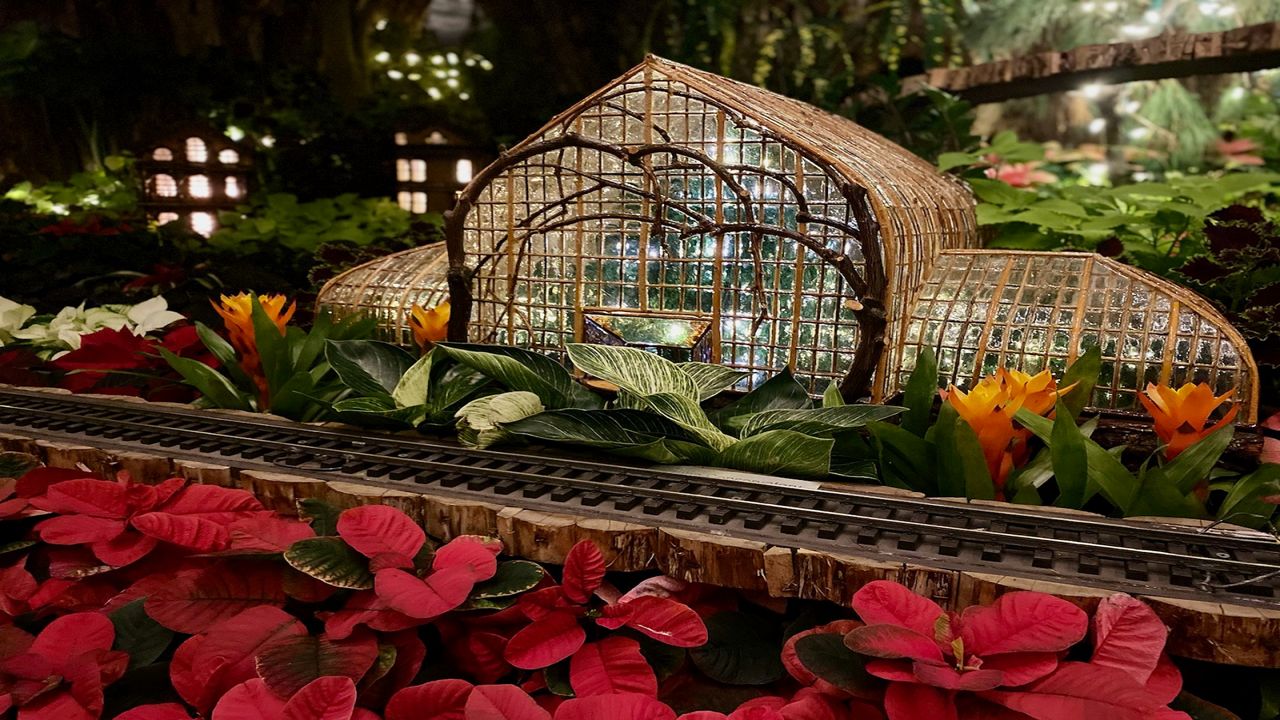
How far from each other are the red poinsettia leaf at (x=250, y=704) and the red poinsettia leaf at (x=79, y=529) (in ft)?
1.39

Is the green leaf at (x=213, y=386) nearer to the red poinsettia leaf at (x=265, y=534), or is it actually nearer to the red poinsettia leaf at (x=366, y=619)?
the red poinsettia leaf at (x=265, y=534)

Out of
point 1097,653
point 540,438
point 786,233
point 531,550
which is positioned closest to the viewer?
point 1097,653

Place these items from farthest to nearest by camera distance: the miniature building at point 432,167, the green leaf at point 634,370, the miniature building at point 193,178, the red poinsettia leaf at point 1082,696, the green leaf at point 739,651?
1. the miniature building at point 432,167
2. the miniature building at point 193,178
3. the green leaf at point 634,370
4. the green leaf at point 739,651
5. the red poinsettia leaf at point 1082,696

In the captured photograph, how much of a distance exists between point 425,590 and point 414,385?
80 cm

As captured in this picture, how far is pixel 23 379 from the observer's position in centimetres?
205

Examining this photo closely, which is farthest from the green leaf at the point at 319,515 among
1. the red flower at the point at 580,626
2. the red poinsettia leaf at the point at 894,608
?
the red poinsettia leaf at the point at 894,608

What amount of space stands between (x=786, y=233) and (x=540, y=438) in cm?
68

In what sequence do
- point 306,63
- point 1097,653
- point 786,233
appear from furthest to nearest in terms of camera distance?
point 306,63
point 786,233
point 1097,653

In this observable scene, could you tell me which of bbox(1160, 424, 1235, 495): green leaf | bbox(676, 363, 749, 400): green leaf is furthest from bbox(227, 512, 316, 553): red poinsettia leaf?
bbox(1160, 424, 1235, 495): green leaf

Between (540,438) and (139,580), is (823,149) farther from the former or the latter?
(139,580)

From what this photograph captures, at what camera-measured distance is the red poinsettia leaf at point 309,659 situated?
829 millimetres

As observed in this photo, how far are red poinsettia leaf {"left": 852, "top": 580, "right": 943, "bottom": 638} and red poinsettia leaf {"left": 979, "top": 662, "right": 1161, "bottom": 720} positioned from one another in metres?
0.09

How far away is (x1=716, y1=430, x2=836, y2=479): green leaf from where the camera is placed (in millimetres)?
1396

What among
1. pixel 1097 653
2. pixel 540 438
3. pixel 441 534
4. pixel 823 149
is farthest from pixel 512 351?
pixel 1097 653
